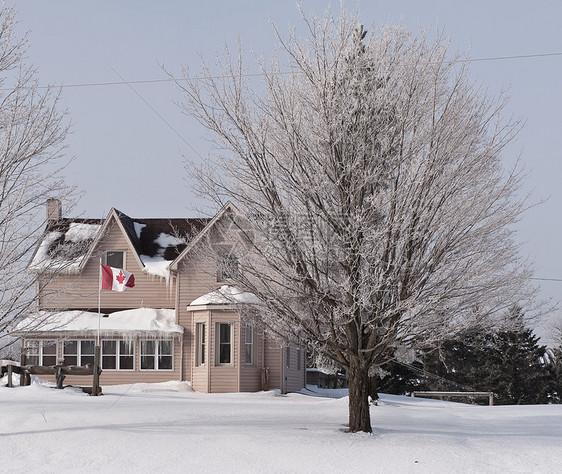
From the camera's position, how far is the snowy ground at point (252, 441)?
12.0m

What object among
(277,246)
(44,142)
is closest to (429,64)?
(277,246)

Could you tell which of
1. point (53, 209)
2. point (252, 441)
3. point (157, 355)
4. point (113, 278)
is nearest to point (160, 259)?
point (157, 355)

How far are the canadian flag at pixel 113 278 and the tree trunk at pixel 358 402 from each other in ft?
44.4

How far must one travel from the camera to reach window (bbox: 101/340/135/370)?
30.2m

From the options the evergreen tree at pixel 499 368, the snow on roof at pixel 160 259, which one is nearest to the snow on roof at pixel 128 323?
the snow on roof at pixel 160 259

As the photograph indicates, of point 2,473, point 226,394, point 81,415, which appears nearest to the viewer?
point 2,473

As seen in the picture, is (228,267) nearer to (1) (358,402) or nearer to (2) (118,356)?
(1) (358,402)

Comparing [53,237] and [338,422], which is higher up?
[53,237]

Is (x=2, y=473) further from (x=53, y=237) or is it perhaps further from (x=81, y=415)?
(x=53, y=237)

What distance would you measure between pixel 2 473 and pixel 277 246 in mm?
5653

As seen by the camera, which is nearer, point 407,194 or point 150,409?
point 407,194

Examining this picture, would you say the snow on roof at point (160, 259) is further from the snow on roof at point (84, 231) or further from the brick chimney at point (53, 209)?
the brick chimney at point (53, 209)

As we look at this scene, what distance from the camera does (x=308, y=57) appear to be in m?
13.8

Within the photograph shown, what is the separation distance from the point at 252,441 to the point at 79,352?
1854 cm
